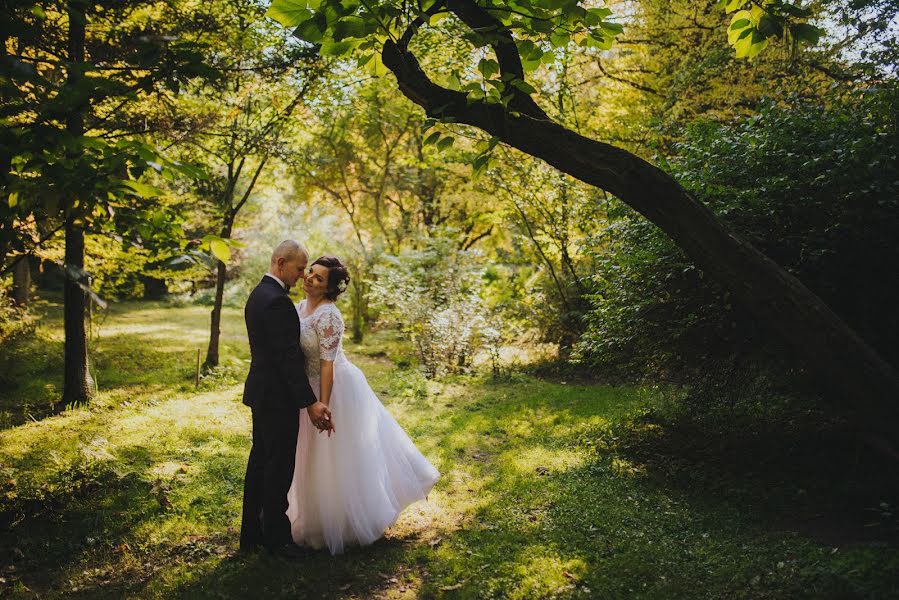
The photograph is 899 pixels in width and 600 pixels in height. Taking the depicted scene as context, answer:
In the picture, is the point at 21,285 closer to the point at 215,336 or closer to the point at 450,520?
the point at 215,336

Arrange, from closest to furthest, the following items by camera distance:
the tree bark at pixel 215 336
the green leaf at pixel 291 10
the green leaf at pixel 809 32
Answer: the green leaf at pixel 291 10, the green leaf at pixel 809 32, the tree bark at pixel 215 336

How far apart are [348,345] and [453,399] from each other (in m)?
6.04

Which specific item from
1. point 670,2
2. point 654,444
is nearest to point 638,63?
point 670,2

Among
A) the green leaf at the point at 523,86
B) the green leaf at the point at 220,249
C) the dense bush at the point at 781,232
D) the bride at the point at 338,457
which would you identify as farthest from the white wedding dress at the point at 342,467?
the dense bush at the point at 781,232

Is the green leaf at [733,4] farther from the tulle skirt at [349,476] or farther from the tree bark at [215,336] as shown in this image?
the tree bark at [215,336]

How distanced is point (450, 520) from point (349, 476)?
1.11m

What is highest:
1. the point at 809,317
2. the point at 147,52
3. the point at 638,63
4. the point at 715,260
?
the point at 638,63

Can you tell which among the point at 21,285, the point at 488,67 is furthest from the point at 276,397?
the point at 21,285

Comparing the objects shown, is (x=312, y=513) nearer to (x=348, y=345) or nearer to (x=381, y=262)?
(x=348, y=345)

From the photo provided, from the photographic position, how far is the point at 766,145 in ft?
15.9

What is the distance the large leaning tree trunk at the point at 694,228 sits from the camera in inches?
135

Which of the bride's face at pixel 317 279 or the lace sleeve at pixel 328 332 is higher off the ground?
the bride's face at pixel 317 279

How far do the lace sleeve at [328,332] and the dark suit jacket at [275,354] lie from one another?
202 mm

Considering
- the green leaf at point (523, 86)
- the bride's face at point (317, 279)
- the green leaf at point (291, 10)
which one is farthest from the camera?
the bride's face at point (317, 279)
